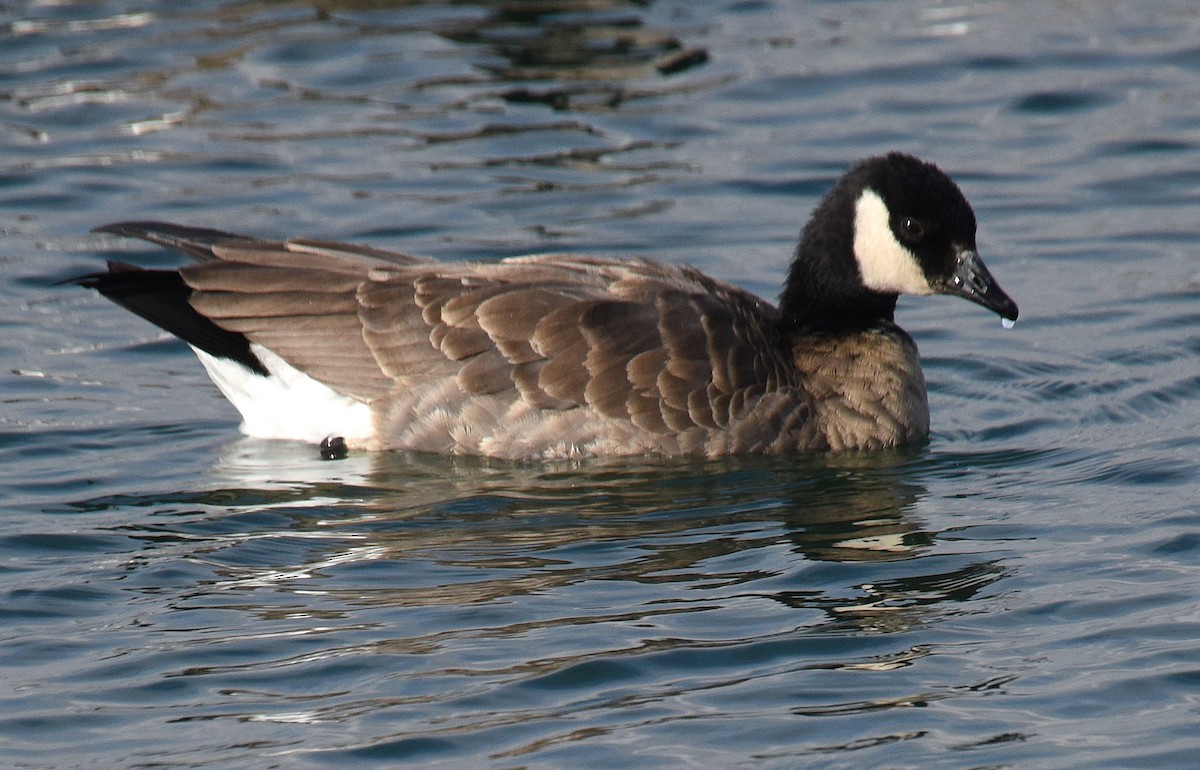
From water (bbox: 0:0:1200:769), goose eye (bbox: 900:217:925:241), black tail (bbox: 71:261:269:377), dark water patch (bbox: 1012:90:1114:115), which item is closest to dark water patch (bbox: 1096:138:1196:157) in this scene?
water (bbox: 0:0:1200:769)

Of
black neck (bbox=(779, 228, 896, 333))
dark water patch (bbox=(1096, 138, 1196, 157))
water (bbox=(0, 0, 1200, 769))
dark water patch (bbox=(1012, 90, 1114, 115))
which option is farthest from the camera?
dark water patch (bbox=(1012, 90, 1114, 115))

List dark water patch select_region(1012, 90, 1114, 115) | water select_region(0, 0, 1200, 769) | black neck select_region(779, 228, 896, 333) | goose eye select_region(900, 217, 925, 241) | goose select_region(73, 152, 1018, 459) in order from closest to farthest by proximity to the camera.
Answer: water select_region(0, 0, 1200, 769), goose select_region(73, 152, 1018, 459), goose eye select_region(900, 217, 925, 241), black neck select_region(779, 228, 896, 333), dark water patch select_region(1012, 90, 1114, 115)

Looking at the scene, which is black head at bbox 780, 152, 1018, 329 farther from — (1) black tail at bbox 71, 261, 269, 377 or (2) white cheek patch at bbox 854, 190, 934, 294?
(1) black tail at bbox 71, 261, 269, 377

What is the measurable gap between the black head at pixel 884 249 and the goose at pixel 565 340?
1 cm

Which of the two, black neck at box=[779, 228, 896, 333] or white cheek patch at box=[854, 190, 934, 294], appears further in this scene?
black neck at box=[779, 228, 896, 333]

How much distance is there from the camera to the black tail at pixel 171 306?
10133mm

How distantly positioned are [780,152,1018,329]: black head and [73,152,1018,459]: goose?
0.03 feet

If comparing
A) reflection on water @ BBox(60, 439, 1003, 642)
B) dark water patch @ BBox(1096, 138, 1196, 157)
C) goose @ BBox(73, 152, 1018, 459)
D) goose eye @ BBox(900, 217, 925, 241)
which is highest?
goose eye @ BBox(900, 217, 925, 241)

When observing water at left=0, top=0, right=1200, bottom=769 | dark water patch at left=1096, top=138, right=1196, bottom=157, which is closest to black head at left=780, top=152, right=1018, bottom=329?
water at left=0, top=0, right=1200, bottom=769

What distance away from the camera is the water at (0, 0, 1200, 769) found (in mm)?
7156

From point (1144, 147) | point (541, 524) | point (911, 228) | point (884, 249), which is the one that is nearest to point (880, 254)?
point (884, 249)

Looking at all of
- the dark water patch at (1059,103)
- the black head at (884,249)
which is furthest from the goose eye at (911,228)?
the dark water patch at (1059,103)

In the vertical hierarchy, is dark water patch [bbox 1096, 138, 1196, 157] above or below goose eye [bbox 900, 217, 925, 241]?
below

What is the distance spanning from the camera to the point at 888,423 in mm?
10297
